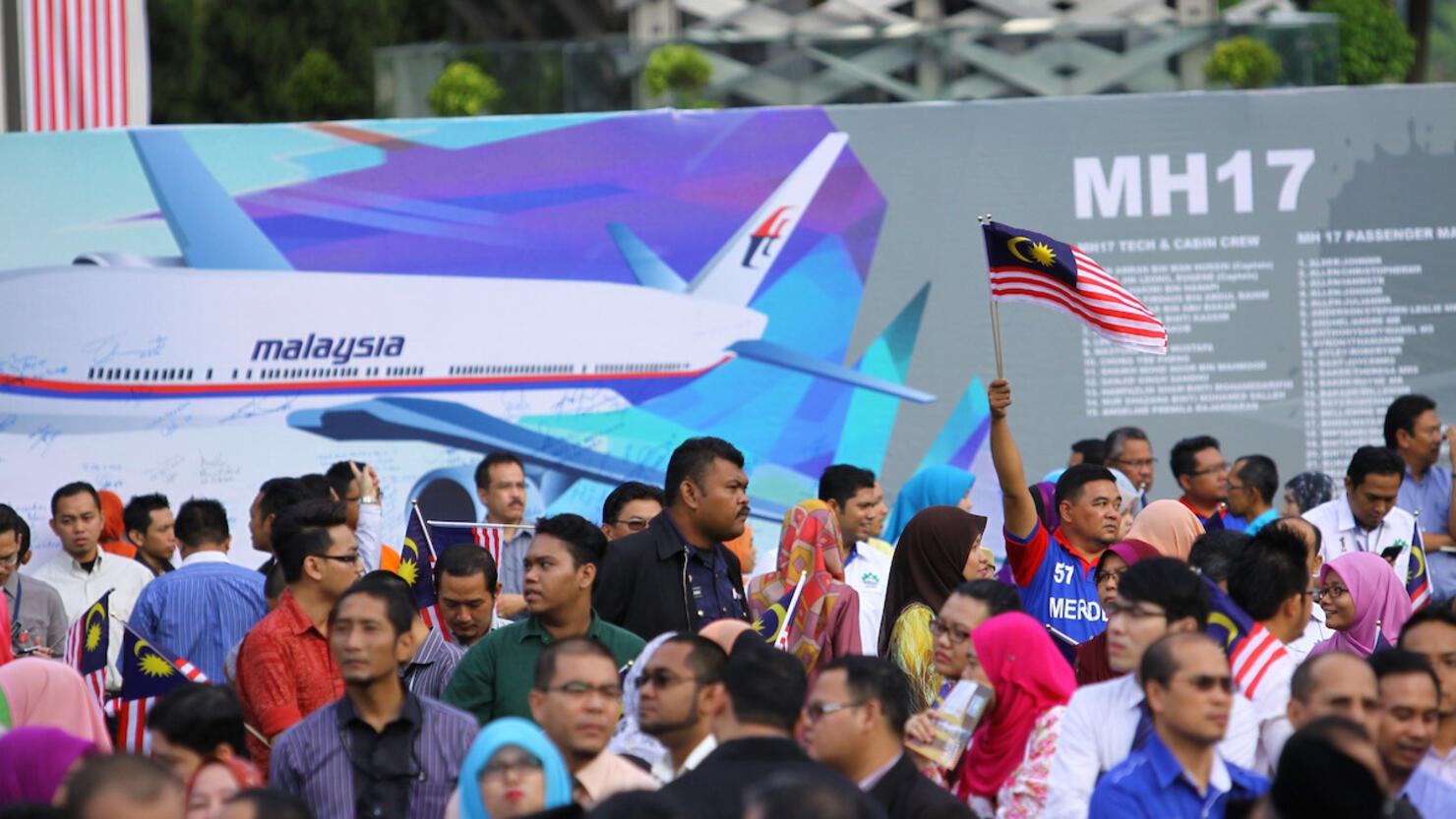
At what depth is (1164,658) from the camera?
446 centimetres

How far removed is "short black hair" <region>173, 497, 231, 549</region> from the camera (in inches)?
328

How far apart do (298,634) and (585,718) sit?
5.33 feet

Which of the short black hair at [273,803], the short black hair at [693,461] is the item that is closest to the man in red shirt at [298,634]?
the short black hair at [693,461]

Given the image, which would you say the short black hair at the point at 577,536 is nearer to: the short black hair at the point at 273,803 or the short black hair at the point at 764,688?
the short black hair at the point at 764,688

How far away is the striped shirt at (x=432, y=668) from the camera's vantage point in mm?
6133

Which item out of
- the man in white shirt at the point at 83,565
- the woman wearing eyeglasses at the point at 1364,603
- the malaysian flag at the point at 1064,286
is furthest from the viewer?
the man in white shirt at the point at 83,565

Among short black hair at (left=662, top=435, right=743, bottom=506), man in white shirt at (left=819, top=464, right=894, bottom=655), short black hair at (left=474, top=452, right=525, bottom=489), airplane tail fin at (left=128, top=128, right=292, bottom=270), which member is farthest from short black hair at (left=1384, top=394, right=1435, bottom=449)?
airplane tail fin at (left=128, top=128, right=292, bottom=270)

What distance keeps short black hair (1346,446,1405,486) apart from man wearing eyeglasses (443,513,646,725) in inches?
171

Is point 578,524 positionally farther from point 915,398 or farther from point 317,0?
point 317,0

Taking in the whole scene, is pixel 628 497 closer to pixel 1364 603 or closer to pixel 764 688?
→ pixel 1364 603

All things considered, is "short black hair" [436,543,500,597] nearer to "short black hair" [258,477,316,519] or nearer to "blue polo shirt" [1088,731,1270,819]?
"short black hair" [258,477,316,519]

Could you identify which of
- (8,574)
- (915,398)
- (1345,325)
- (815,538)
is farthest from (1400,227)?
(8,574)

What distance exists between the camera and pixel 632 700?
17.7ft
